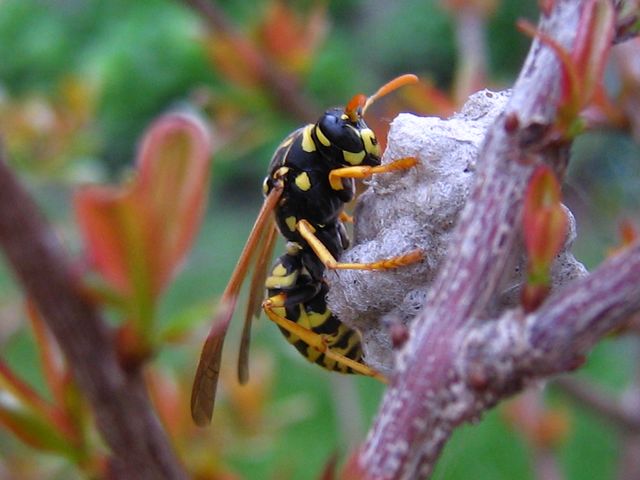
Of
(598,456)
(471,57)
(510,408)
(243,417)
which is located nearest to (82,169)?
(243,417)

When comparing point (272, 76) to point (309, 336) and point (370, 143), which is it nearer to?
point (370, 143)

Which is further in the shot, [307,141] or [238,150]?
[238,150]

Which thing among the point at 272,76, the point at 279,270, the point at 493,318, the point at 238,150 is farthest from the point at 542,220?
the point at 238,150

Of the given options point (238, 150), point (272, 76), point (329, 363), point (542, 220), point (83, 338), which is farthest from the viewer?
point (238, 150)

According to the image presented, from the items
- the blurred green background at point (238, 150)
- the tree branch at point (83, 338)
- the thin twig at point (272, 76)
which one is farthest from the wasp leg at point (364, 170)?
the thin twig at point (272, 76)

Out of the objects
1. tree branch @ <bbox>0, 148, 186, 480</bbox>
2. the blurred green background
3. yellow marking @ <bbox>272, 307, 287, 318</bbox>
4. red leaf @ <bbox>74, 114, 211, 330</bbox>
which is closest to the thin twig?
the blurred green background

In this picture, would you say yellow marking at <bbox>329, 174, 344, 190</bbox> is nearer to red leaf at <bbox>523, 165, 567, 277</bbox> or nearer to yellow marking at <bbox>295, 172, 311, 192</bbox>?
yellow marking at <bbox>295, 172, 311, 192</bbox>

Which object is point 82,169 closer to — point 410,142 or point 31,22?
point 410,142
